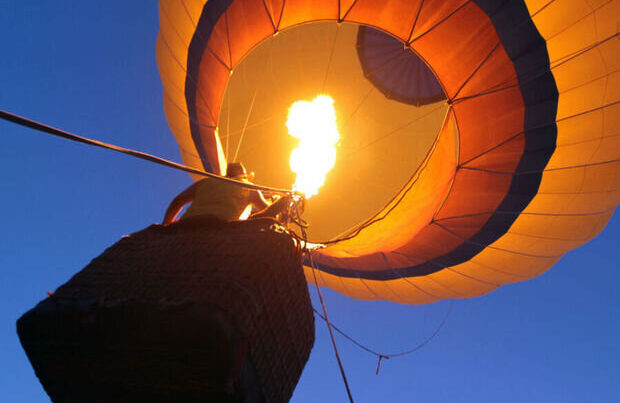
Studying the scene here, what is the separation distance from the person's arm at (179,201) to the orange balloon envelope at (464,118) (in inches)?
36.1

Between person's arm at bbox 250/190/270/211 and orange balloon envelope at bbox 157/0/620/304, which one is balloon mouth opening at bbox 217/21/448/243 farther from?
person's arm at bbox 250/190/270/211

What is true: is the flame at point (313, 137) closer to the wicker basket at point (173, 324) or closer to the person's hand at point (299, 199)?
the person's hand at point (299, 199)

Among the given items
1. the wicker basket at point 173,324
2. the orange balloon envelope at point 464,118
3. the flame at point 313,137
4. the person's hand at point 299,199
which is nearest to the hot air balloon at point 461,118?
the orange balloon envelope at point 464,118

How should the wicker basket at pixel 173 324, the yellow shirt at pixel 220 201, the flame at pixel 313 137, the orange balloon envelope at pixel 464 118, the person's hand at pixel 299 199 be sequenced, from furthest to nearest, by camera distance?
the flame at pixel 313 137 → the orange balloon envelope at pixel 464 118 → the person's hand at pixel 299 199 → the yellow shirt at pixel 220 201 → the wicker basket at pixel 173 324

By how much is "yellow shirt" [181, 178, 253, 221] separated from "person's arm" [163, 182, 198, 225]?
165 millimetres

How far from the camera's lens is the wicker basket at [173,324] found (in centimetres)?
97

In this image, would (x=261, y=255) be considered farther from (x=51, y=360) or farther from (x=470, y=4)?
(x=470, y=4)

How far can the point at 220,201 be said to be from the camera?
1691mm

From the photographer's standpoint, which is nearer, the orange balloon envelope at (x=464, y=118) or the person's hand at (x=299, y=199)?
the person's hand at (x=299, y=199)

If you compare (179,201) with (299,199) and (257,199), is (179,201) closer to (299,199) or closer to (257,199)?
(257,199)

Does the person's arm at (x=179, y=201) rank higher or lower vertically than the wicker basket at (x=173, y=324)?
higher

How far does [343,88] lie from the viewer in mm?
4602

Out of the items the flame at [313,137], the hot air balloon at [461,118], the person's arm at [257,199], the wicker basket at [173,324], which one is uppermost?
the flame at [313,137]

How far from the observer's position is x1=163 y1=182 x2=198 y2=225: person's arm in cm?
200
